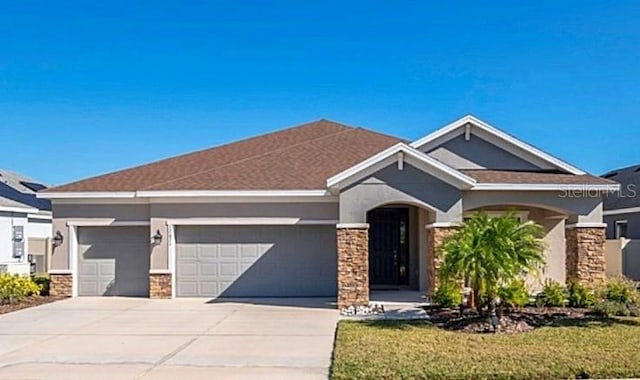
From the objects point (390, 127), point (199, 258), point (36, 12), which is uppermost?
point (36, 12)

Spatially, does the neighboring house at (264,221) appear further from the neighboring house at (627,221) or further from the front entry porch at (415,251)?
the neighboring house at (627,221)

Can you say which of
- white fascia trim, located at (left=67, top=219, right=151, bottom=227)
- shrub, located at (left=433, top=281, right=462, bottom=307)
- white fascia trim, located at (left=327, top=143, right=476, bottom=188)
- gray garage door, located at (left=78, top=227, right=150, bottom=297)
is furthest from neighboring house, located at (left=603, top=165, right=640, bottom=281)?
white fascia trim, located at (left=67, top=219, right=151, bottom=227)

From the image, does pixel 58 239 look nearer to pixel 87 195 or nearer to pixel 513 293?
pixel 87 195

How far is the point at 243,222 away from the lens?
56.7 feet

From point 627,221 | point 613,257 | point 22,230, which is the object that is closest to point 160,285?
point 22,230

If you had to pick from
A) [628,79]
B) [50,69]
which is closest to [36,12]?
[50,69]

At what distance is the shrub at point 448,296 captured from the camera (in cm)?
1363

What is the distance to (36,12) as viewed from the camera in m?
18.0

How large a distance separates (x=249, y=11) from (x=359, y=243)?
8.29 meters

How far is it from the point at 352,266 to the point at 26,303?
8890mm

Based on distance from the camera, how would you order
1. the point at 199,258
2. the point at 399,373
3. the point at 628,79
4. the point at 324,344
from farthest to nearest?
1. the point at 628,79
2. the point at 199,258
3. the point at 324,344
4. the point at 399,373

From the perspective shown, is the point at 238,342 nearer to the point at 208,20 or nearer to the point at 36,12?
the point at 208,20

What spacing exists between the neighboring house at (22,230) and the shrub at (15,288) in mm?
4759

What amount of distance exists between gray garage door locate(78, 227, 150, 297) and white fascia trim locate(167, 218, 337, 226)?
4.82ft
